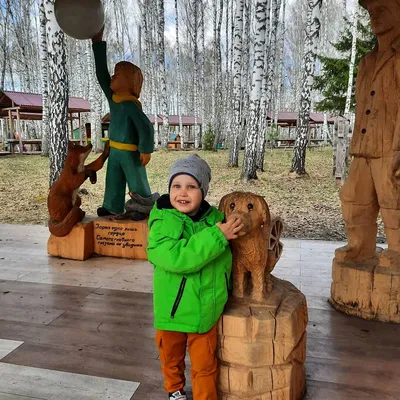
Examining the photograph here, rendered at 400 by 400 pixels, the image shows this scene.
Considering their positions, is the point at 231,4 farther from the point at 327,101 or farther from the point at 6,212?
the point at 6,212

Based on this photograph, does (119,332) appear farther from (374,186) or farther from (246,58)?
(246,58)

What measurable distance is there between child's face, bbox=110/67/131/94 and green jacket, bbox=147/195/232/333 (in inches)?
93.7

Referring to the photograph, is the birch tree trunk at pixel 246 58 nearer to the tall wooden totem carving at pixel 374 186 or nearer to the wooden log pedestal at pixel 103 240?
the wooden log pedestal at pixel 103 240

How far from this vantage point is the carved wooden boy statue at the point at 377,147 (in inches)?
87.7

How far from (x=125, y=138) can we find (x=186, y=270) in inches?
97.9

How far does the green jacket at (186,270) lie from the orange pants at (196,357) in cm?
6

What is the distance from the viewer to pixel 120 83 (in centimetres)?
354

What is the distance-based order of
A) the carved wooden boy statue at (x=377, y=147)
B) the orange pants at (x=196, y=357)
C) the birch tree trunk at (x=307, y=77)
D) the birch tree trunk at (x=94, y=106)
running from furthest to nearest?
the birch tree trunk at (x=94, y=106) → the birch tree trunk at (x=307, y=77) → the carved wooden boy statue at (x=377, y=147) → the orange pants at (x=196, y=357)

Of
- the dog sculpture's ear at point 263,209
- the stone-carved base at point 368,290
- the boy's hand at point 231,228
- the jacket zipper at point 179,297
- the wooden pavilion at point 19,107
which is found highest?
the wooden pavilion at point 19,107

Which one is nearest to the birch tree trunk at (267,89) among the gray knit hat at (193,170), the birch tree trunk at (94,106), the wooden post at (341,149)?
the wooden post at (341,149)

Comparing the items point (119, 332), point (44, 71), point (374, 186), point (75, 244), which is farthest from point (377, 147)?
point (44, 71)

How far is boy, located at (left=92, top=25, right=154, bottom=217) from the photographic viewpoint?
3543 mm

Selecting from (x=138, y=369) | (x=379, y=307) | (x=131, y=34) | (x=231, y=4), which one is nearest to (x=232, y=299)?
(x=138, y=369)

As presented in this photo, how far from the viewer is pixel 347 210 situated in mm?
2523
